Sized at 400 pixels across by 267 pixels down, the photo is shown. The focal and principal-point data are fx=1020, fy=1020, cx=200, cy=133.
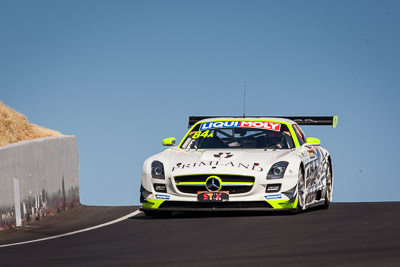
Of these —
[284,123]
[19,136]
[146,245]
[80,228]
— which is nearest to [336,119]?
[284,123]

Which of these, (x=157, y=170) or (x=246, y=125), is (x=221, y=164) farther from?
(x=246, y=125)

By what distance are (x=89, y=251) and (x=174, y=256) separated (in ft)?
3.66

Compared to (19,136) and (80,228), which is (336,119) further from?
(19,136)

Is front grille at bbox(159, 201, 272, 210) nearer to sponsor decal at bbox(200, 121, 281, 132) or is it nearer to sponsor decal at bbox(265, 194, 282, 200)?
sponsor decal at bbox(265, 194, 282, 200)

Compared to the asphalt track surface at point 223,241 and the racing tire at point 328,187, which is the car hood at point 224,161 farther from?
the racing tire at point 328,187

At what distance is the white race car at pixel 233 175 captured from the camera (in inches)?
537

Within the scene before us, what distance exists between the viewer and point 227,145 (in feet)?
49.0

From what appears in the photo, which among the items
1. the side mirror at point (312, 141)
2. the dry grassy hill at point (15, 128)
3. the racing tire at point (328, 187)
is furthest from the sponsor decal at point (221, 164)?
the dry grassy hill at point (15, 128)

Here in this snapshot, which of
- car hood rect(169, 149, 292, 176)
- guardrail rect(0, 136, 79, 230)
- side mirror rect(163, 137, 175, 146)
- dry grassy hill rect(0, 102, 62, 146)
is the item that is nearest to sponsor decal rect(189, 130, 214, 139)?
side mirror rect(163, 137, 175, 146)

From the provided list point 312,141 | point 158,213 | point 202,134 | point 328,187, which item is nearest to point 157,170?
point 158,213

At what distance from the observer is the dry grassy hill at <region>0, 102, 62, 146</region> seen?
120 ft

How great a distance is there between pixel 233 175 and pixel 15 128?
25.1 metres

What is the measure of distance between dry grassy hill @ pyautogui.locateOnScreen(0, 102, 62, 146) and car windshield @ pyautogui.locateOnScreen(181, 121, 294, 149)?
2138 centimetres

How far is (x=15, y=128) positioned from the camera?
37.6 metres
